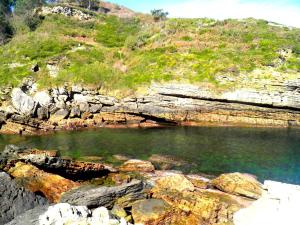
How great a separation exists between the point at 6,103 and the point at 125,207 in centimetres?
4613

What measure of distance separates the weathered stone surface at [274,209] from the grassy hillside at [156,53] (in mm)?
37842

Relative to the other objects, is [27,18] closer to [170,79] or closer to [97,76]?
[97,76]

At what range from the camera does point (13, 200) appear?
23.0m

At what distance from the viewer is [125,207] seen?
2428cm

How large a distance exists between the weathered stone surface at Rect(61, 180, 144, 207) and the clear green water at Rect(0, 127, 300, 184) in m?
12.3

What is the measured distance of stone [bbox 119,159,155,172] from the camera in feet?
115

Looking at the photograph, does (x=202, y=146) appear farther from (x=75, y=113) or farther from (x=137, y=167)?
(x=75, y=113)

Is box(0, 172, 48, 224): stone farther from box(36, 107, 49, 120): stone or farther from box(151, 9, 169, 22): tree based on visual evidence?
box(151, 9, 169, 22): tree

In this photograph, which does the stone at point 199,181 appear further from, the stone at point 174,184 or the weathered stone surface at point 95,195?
the weathered stone surface at point 95,195

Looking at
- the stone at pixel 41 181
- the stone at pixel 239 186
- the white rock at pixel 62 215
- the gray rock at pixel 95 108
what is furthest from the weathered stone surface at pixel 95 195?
the gray rock at pixel 95 108

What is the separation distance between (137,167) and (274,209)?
16455 mm

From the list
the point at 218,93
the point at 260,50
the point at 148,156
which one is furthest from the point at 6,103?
the point at 260,50

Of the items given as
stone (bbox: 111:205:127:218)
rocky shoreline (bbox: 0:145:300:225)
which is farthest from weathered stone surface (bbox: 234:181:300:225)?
stone (bbox: 111:205:127:218)

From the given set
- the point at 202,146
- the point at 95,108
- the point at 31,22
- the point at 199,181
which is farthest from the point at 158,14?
the point at 199,181
